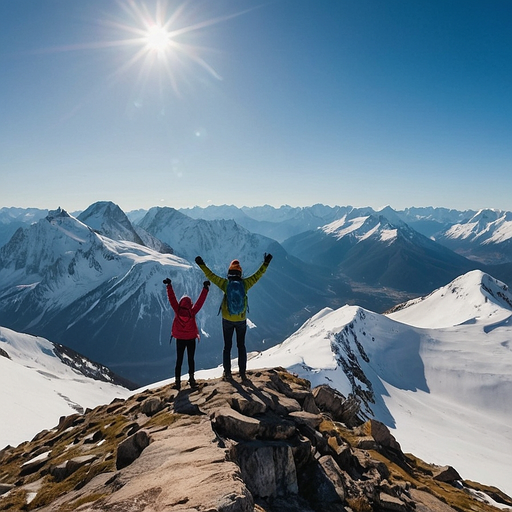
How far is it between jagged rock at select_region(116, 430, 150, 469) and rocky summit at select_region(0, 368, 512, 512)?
27mm

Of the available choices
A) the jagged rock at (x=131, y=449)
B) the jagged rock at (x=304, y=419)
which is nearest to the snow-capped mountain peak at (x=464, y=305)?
the jagged rock at (x=304, y=419)

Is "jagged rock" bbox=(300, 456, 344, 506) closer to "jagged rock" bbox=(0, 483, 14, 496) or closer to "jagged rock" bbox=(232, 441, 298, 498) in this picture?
"jagged rock" bbox=(232, 441, 298, 498)

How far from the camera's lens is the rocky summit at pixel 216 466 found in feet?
22.8

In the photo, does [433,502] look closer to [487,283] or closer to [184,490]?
[184,490]

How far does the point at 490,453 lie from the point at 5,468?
237 ft

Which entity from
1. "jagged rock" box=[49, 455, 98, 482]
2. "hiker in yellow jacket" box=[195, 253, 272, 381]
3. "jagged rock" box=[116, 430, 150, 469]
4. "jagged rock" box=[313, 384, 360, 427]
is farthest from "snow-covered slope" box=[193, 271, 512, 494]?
"jagged rock" box=[116, 430, 150, 469]

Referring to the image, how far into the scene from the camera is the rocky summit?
A: 273 inches

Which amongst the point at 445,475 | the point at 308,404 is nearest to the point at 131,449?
the point at 308,404

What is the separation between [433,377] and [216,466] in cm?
10634

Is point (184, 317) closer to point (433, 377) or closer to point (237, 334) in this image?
point (237, 334)

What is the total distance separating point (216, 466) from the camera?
7.41 meters

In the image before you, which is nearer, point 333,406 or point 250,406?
point 250,406

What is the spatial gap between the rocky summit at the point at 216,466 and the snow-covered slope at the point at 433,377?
43117 mm

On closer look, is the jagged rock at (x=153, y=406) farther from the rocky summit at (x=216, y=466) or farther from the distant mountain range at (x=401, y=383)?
the distant mountain range at (x=401, y=383)
